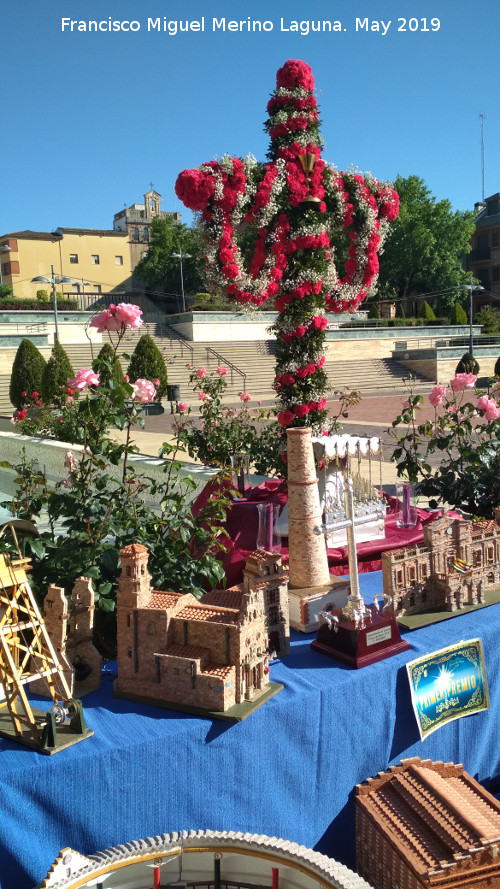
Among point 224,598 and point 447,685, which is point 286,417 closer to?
point 224,598

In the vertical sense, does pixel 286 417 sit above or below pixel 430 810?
above

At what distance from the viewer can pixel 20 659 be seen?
2479mm

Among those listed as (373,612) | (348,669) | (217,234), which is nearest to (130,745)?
(348,669)

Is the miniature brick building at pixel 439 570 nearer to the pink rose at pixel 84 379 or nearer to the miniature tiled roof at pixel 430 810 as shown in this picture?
the miniature tiled roof at pixel 430 810

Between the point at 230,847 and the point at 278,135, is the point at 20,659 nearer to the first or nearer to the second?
the point at 230,847

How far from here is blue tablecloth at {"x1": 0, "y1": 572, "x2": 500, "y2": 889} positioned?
206 centimetres

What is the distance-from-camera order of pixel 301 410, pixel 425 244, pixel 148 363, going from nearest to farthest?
pixel 301 410, pixel 148 363, pixel 425 244

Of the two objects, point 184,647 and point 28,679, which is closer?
point 28,679

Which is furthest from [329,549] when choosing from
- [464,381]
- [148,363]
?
[148,363]

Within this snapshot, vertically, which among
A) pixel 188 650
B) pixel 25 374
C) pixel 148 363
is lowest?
pixel 188 650

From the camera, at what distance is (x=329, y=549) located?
155 inches

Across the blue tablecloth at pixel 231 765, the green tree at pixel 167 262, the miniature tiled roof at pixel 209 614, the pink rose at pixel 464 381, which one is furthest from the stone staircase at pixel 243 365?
the miniature tiled roof at pixel 209 614

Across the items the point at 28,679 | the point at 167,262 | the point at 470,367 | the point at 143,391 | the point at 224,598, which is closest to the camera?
the point at 28,679

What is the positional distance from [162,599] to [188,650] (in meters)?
0.21
